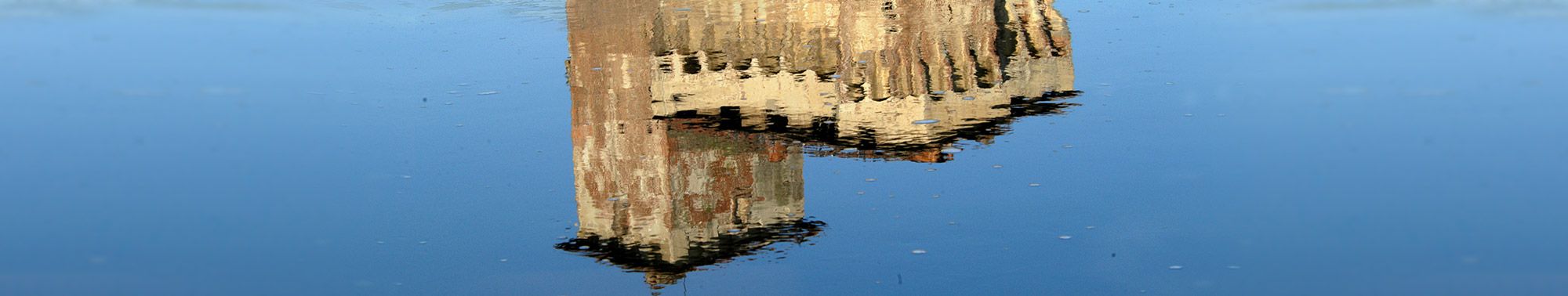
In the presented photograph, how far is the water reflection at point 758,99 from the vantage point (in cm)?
497

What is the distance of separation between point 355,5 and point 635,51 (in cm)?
238

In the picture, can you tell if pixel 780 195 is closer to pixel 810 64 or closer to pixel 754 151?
pixel 754 151

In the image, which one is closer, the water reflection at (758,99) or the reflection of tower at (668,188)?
the reflection of tower at (668,188)

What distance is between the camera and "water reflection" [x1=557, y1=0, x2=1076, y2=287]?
4969 mm

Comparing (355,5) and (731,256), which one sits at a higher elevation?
(355,5)

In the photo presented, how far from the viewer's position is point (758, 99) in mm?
6281

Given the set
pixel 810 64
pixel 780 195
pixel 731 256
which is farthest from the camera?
pixel 810 64

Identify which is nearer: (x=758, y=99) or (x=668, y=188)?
(x=668, y=188)

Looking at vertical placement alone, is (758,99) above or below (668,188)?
above

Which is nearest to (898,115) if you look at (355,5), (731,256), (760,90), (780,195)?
(760,90)

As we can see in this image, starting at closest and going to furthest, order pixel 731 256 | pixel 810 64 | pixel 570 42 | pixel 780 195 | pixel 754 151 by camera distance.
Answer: pixel 731 256 → pixel 780 195 → pixel 754 151 → pixel 810 64 → pixel 570 42

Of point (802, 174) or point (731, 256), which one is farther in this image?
point (802, 174)

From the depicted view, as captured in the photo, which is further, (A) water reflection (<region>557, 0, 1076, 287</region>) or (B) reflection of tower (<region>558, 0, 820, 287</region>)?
(A) water reflection (<region>557, 0, 1076, 287</region>)

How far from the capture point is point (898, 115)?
6.05m
